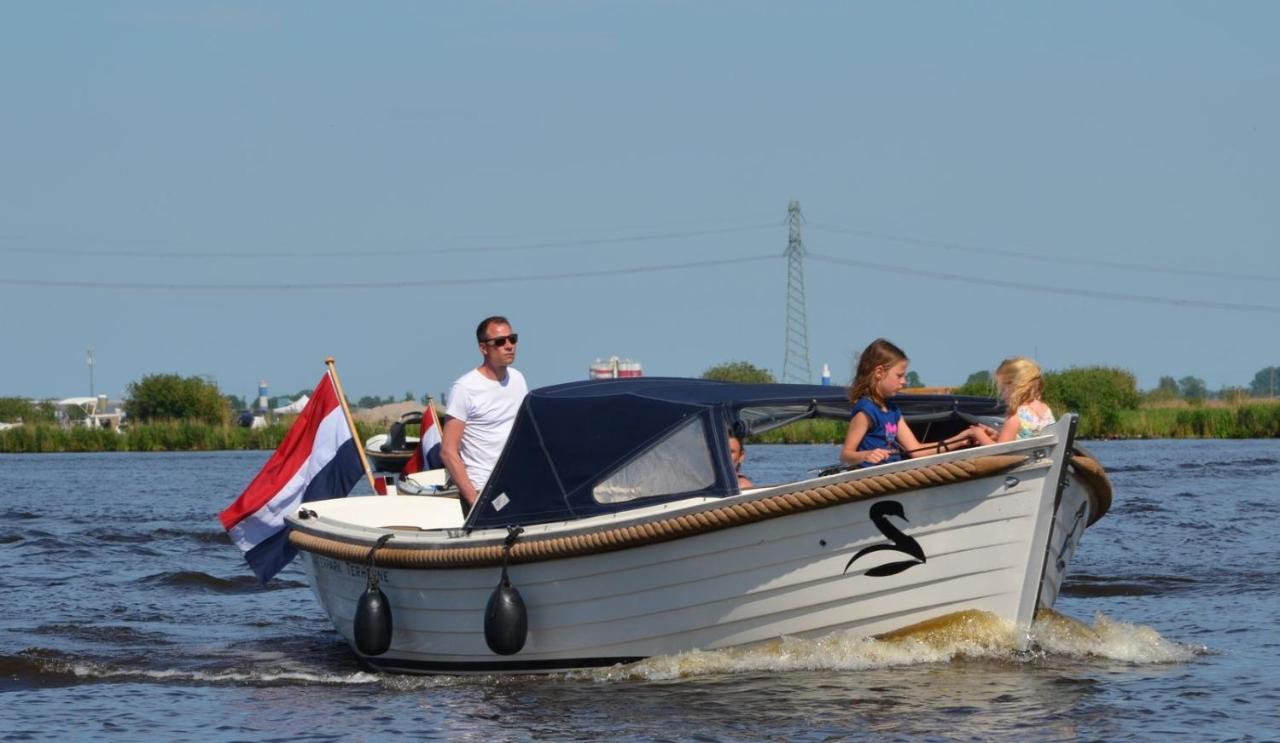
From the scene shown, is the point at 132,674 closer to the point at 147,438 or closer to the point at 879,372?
the point at 879,372

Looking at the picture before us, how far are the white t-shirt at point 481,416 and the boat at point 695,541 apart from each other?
0.53 m

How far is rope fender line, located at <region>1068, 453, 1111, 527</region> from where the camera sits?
380 inches

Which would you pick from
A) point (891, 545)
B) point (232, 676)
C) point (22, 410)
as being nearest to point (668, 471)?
point (891, 545)

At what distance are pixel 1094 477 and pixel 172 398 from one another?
74107 mm

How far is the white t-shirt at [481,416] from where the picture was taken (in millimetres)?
10781

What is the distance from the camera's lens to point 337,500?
12.7 m

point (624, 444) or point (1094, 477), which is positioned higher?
point (624, 444)

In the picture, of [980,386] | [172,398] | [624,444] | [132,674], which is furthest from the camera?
[172,398]

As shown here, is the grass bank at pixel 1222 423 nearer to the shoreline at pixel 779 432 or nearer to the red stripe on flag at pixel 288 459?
the shoreline at pixel 779 432

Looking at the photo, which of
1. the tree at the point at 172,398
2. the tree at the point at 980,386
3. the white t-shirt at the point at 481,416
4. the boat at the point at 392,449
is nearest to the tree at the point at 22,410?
the tree at the point at 172,398

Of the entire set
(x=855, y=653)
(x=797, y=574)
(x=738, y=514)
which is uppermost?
(x=738, y=514)

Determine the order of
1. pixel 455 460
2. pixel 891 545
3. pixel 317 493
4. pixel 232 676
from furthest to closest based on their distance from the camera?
1. pixel 317 493
2. pixel 232 676
3. pixel 455 460
4. pixel 891 545

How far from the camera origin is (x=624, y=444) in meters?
9.94

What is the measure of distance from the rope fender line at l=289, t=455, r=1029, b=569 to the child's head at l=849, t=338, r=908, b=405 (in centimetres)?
78
